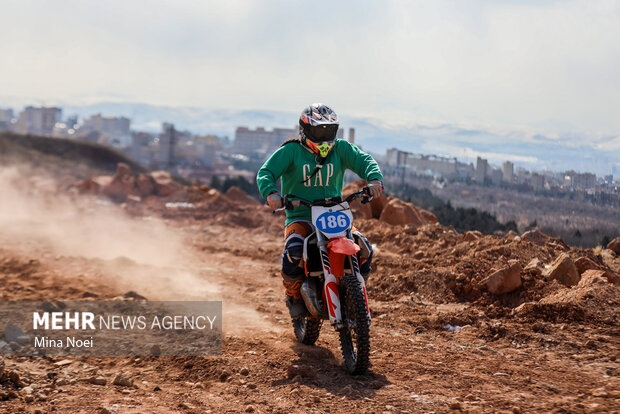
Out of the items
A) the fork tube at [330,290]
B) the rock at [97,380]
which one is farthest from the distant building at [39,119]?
the fork tube at [330,290]

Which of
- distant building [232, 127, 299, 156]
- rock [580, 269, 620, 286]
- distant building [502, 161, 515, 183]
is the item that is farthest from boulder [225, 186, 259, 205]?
distant building [232, 127, 299, 156]

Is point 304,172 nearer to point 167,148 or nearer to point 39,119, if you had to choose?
point 167,148

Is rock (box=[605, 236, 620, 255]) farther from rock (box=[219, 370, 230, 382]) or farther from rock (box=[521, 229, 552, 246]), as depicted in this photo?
rock (box=[219, 370, 230, 382])

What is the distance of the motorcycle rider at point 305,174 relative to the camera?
598 centimetres

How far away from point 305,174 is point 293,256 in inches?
35.0

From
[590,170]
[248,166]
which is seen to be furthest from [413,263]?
[248,166]

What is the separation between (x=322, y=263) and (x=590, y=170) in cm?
1244

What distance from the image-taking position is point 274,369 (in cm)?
550

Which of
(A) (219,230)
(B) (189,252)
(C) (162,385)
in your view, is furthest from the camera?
(A) (219,230)

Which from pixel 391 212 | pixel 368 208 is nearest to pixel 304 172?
pixel 391 212

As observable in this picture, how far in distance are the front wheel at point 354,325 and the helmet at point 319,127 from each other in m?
1.45

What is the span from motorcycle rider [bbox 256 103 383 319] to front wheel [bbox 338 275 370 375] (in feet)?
1.94

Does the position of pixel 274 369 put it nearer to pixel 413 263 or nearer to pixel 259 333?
pixel 259 333

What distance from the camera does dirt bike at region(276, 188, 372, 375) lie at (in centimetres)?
518
